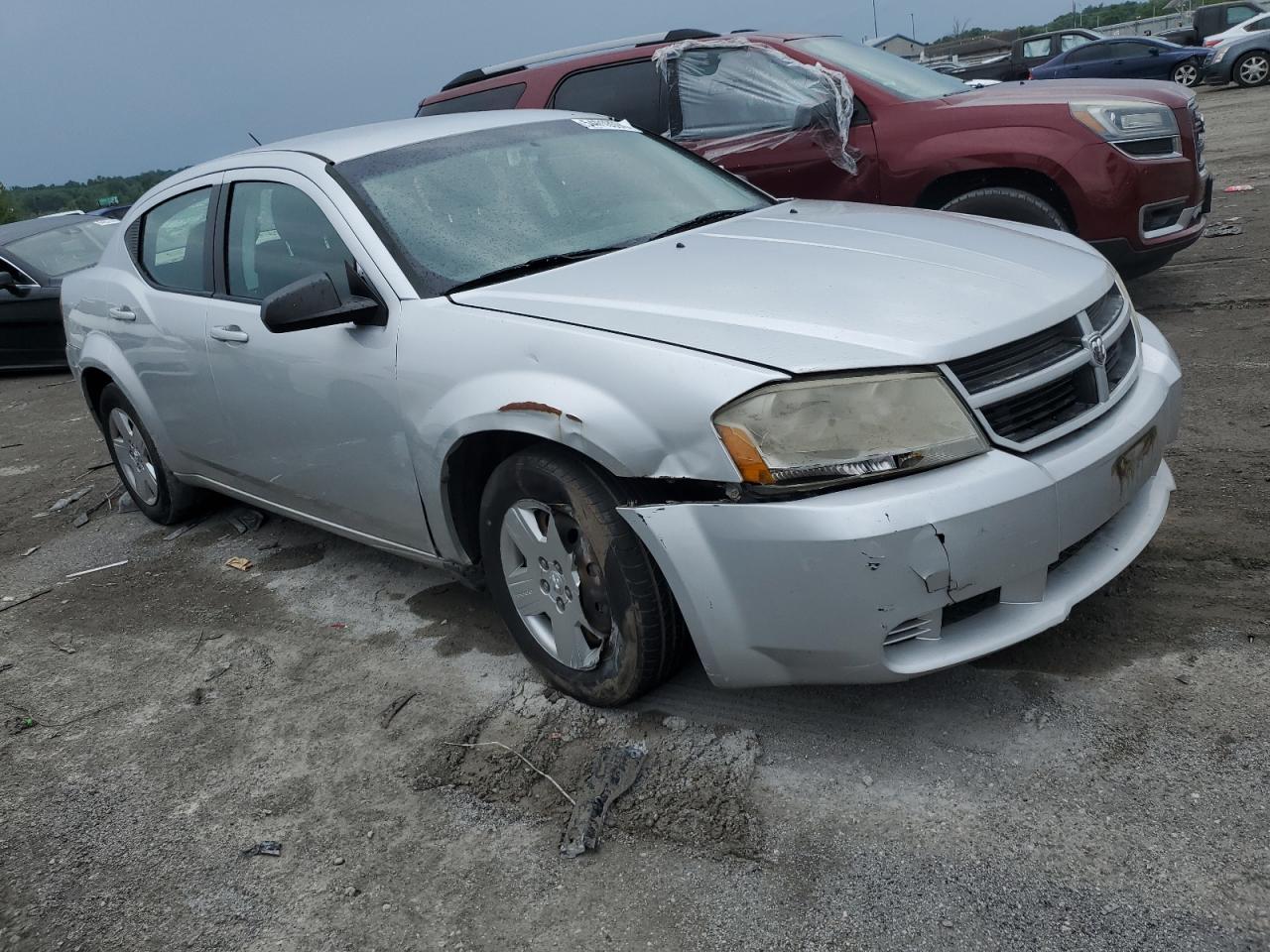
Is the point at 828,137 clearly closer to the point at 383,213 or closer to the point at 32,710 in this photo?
the point at 383,213

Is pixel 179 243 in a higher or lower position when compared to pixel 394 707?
higher

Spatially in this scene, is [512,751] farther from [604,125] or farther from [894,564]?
[604,125]

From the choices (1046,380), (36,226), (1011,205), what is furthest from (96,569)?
(36,226)

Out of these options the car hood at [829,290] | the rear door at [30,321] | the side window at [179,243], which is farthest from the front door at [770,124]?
the rear door at [30,321]

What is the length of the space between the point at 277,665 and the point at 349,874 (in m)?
1.27

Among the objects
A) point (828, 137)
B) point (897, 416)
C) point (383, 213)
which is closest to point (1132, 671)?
point (897, 416)

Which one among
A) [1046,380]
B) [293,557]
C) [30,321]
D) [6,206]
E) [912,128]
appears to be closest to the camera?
[1046,380]

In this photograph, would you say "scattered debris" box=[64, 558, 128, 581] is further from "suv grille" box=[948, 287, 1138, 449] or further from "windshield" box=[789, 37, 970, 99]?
"windshield" box=[789, 37, 970, 99]

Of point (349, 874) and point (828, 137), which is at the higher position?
point (828, 137)

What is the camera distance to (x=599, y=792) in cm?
272

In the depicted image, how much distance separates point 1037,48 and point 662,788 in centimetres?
2598

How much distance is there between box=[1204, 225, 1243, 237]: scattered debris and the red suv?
1.75 meters

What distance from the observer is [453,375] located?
3.02m

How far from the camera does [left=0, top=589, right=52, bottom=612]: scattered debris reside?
468 centimetres
